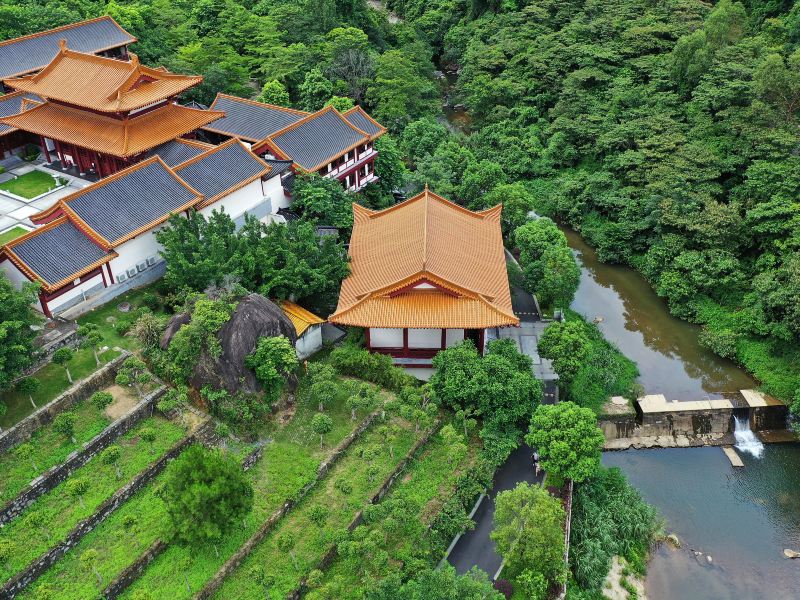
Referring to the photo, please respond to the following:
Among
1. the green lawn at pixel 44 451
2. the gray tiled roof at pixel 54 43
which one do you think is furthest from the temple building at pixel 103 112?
the green lawn at pixel 44 451

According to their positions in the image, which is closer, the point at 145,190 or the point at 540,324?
the point at 145,190

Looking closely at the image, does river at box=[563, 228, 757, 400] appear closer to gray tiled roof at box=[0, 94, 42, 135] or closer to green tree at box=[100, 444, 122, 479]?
green tree at box=[100, 444, 122, 479]

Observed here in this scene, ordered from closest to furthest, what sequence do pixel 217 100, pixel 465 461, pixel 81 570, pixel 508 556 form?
pixel 81 570
pixel 508 556
pixel 465 461
pixel 217 100

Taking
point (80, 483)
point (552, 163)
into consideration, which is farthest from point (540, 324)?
point (80, 483)

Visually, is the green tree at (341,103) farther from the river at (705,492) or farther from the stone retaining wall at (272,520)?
the stone retaining wall at (272,520)

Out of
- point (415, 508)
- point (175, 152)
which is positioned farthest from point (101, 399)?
point (175, 152)

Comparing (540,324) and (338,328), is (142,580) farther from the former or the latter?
(540,324)
